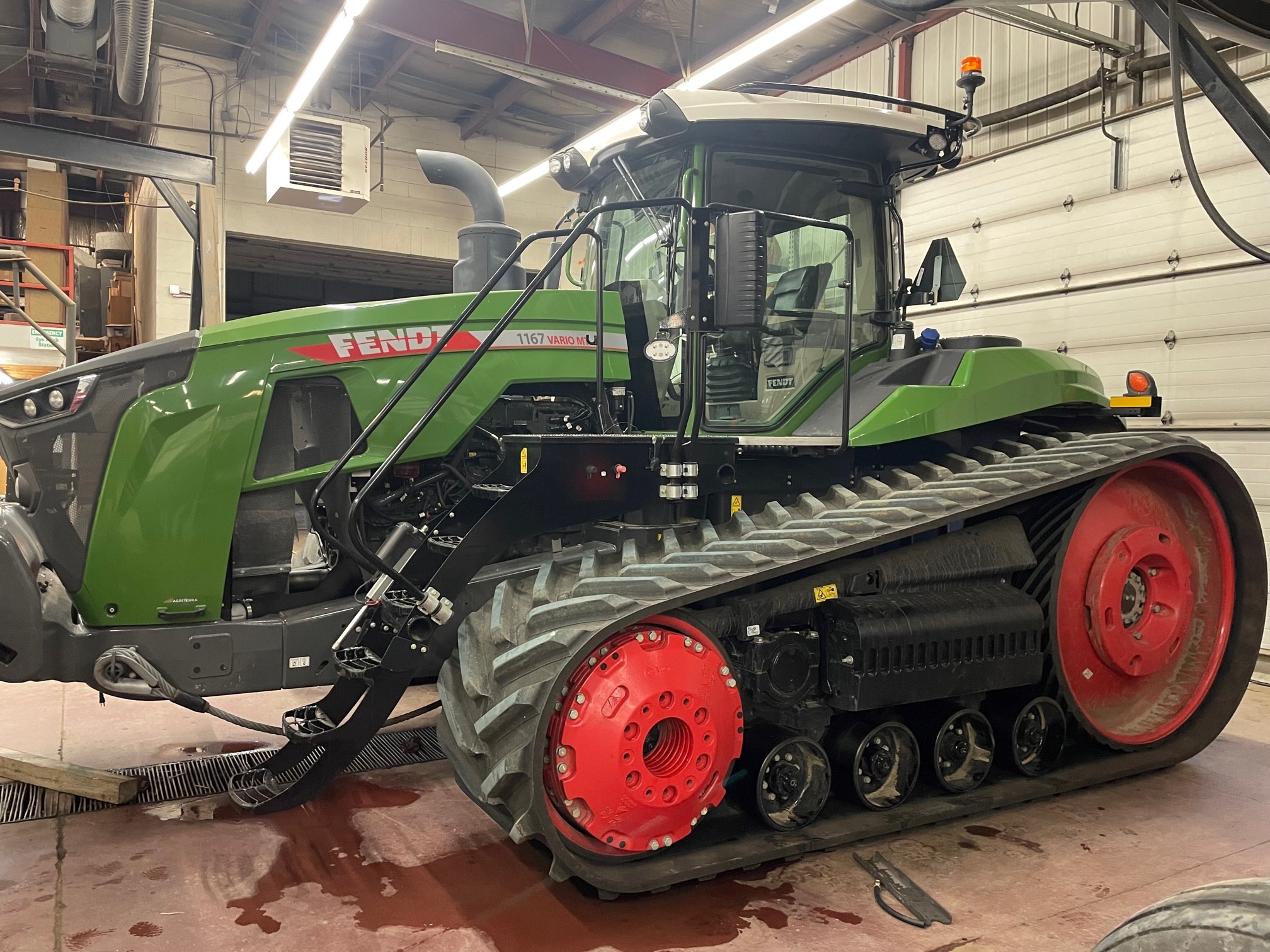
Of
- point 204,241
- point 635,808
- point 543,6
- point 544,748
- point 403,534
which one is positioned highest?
point 543,6

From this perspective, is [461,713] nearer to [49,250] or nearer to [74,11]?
[74,11]

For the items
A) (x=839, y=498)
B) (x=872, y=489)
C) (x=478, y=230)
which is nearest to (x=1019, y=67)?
Answer: (x=478, y=230)

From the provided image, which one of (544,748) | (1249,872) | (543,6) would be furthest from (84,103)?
(1249,872)

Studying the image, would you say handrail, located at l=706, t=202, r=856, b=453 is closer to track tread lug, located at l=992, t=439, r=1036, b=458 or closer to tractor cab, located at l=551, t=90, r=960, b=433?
tractor cab, located at l=551, t=90, r=960, b=433

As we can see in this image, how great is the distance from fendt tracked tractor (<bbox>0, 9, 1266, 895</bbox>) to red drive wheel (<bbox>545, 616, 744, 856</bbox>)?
0.03ft

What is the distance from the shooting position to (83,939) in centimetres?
264

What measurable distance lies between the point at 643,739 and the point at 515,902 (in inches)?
25.0

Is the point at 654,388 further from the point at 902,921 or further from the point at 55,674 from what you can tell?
the point at 55,674

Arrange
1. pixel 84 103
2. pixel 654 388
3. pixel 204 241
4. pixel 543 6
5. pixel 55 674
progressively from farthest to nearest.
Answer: pixel 84 103, pixel 543 6, pixel 204 241, pixel 654 388, pixel 55 674

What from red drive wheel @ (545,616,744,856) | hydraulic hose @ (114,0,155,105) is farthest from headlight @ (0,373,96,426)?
hydraulic hose @ (114,0,155,105)

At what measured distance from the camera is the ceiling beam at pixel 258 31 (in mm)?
9578

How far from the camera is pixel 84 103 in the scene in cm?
1233

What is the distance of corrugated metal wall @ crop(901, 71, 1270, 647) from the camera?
6.52 meters

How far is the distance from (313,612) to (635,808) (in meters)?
1.31
